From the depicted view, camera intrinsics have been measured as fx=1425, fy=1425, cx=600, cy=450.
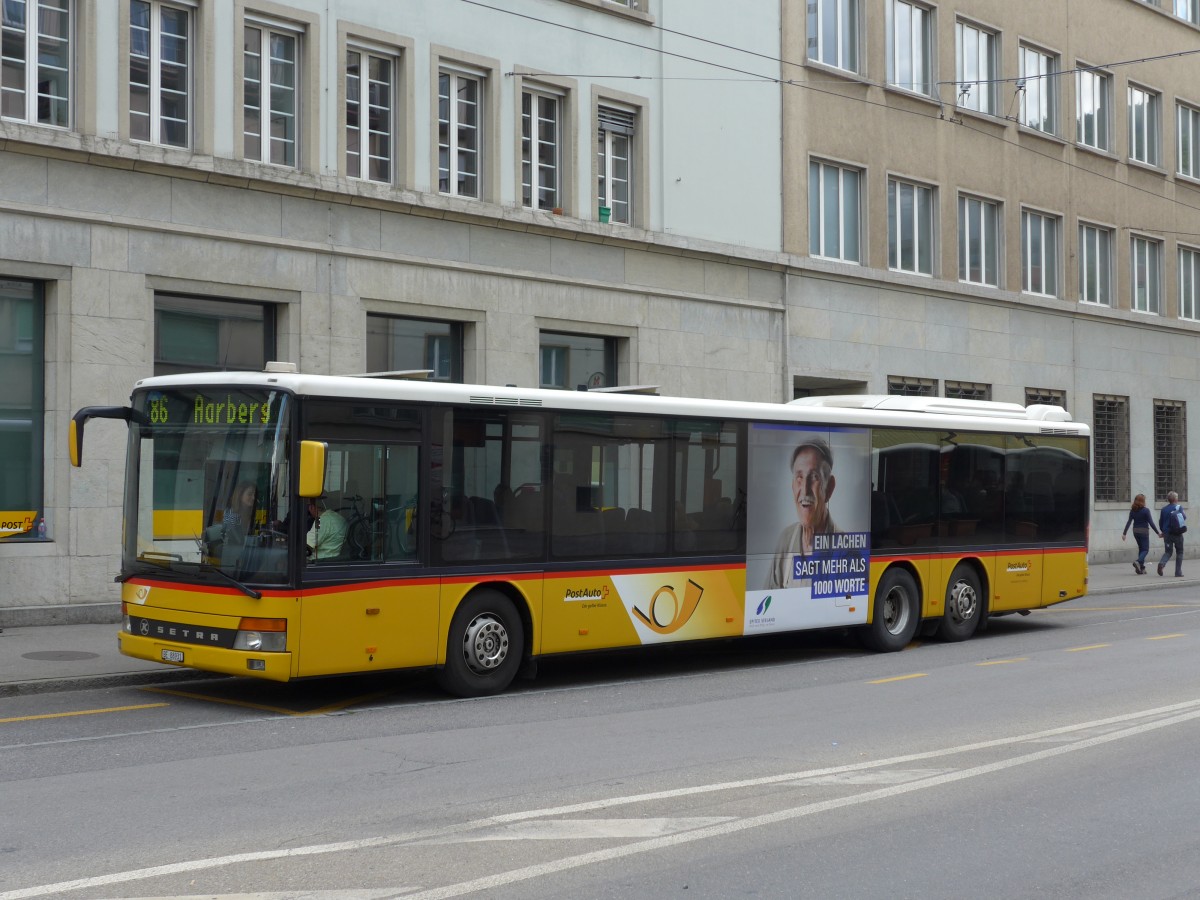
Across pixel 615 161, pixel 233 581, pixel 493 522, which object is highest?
pixel 615 161

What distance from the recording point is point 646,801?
303 inches

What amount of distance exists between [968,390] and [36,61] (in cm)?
1982

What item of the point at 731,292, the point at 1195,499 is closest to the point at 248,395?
the point at 731,292

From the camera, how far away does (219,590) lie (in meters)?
10.9

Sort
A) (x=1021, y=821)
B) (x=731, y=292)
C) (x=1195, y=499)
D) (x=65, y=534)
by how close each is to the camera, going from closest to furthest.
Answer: (x=1021, y=821) < (x=65, y=534) < (x=731, y=292) < (x=1195, y=499)

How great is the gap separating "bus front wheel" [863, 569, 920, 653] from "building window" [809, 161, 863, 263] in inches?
446

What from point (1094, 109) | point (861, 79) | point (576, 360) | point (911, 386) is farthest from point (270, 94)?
point (1094, 109)

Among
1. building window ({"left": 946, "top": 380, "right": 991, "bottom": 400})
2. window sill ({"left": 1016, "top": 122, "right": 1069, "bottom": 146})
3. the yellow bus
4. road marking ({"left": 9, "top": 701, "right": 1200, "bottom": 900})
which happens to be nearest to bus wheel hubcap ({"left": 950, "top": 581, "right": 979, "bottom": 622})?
the yellow bus

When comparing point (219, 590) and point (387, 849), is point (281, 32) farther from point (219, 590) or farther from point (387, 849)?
point (387, 849)

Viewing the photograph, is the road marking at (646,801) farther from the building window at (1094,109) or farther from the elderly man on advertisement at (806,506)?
the building window at (1094,109)

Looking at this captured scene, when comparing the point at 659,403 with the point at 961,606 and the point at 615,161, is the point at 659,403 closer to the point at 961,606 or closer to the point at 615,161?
the point at 961,606

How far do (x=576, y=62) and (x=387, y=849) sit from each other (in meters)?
17.1

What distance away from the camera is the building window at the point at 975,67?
29.8m

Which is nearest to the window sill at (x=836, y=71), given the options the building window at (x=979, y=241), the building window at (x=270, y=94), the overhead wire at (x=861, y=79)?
the overhead wire at (x=861, y=79)
